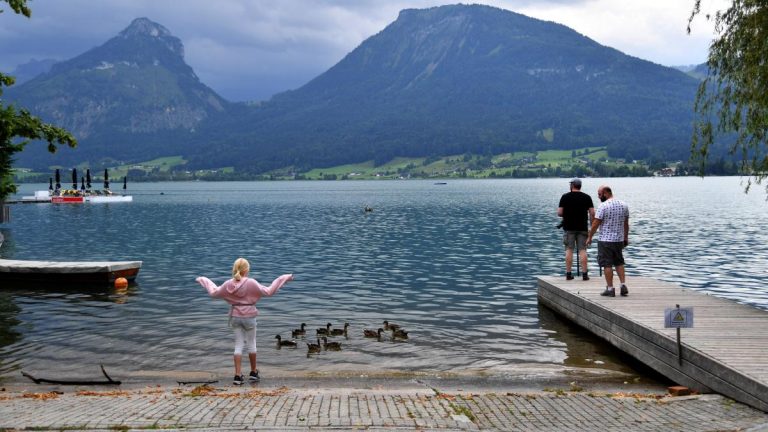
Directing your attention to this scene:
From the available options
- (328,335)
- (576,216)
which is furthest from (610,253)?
(328,335)

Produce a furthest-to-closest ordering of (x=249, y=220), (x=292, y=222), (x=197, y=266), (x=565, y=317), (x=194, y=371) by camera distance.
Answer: (x=249, y=220) → (x=292, y=222) → (x=197, y=266) → (x=565, y=317) → (x=194, y=371)

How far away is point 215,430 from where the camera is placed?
29.3 feet

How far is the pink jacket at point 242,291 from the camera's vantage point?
12586 mm

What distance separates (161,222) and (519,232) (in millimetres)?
41895

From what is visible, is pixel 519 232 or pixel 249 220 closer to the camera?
pixel 519 232

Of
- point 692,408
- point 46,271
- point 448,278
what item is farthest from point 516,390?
point 46,271

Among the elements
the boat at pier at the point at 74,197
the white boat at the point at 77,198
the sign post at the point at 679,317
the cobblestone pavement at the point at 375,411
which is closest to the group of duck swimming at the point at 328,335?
the cobblestone pavement at the point at 375,411

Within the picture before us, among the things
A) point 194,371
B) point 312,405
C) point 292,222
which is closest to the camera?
point 312,405

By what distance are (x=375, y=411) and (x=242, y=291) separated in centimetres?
402

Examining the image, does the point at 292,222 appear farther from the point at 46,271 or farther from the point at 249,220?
the point at 46,271

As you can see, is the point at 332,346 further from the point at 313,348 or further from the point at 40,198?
the point at 40,198

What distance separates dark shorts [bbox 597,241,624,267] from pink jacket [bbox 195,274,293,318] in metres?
8.90

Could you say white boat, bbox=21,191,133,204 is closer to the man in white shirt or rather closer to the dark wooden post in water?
the dark wooden post in water

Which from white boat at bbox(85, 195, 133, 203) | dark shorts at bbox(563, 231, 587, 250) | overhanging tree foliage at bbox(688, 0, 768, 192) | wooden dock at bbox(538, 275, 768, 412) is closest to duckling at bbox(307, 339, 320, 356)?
wooden dock at bbox(538, 275, 768, 412)
